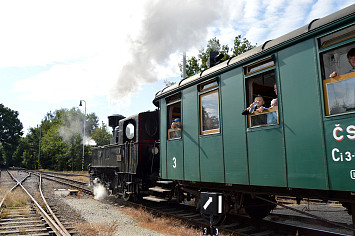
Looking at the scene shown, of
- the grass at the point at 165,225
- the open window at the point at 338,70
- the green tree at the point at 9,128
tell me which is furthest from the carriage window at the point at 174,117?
the green tree at the point at 9,128

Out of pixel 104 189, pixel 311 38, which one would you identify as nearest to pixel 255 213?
pixel 311 38

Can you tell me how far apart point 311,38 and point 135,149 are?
22.0 feet

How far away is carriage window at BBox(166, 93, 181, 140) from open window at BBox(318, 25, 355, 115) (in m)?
3.92

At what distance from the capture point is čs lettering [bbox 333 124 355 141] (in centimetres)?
342

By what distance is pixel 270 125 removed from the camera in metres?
4.60

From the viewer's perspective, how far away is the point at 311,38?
406 centimetres

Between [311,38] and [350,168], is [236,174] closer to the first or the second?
[350,168]

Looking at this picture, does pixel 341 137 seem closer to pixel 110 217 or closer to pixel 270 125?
pixel 270 125

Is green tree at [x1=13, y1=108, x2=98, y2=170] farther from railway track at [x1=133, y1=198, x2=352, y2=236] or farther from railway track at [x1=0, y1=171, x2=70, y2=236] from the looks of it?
railway track at [x1=133, y1=198, x2=352, y2=236]

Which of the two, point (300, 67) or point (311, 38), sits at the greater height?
point (311, 38)

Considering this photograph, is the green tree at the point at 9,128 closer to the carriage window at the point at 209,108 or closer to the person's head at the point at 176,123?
the person's head at the point at 176,123

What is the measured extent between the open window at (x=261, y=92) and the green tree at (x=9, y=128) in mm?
86274

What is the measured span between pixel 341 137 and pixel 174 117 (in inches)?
189

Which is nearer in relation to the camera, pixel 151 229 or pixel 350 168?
pixel 350 168
